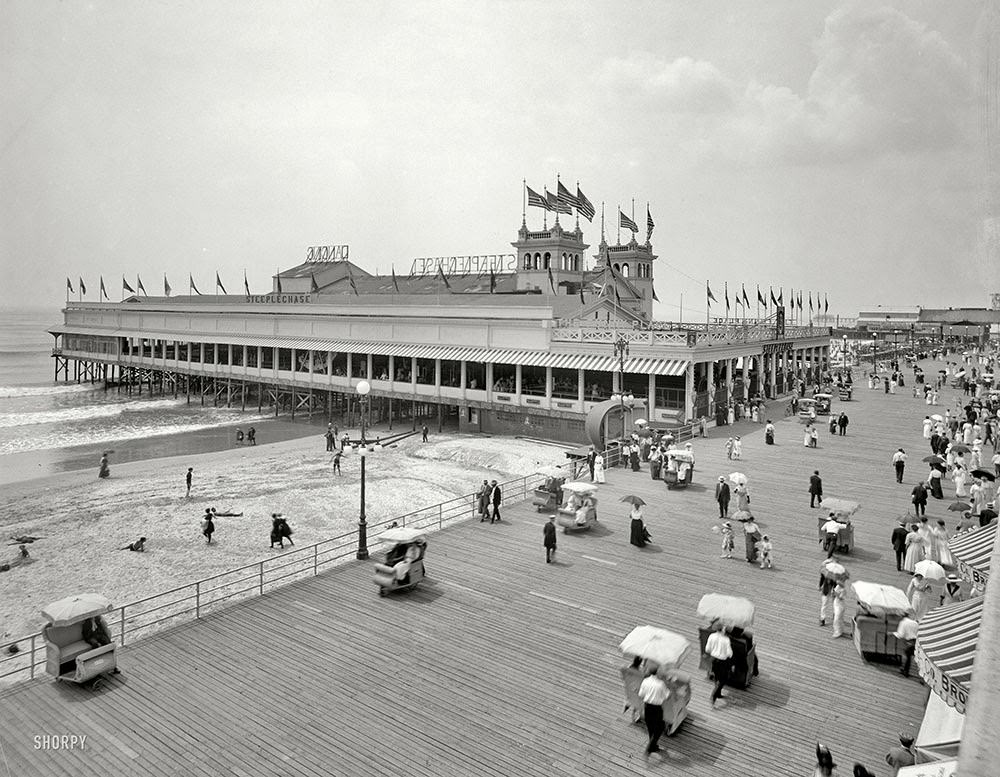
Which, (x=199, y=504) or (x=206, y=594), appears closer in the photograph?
(x=206, y=594)

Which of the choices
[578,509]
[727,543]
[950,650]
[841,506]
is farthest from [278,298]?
[950,650]

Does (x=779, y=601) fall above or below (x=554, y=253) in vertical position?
below

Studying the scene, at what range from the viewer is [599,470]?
24328mm

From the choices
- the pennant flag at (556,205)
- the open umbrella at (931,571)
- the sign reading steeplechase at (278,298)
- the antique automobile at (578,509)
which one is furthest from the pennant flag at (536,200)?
the open umbrella at (931,571)

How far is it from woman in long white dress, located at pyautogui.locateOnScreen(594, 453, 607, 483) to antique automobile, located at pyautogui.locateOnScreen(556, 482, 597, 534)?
434 centimetres

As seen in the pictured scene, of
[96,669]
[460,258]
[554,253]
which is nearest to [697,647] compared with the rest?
[96,669]

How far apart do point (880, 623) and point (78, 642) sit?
45.2 feet

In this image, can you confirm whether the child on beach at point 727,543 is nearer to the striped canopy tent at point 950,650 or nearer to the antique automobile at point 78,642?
the striped canopy tent at point 950,650

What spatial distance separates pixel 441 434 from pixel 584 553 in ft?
96.8

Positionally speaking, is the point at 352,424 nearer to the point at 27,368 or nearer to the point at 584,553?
the point at 584,553

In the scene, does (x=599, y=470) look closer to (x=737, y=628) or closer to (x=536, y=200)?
(x=737, y=628)

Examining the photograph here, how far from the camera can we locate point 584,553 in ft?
57.3

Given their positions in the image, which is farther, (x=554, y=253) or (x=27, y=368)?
(x=27, y=368)

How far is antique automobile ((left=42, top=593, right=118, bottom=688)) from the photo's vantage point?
11.3 m
